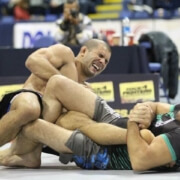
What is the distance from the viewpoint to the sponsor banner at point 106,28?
10.4m

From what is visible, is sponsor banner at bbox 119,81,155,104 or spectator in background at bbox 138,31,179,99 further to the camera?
spectator in background at bbox 138,31,179,99

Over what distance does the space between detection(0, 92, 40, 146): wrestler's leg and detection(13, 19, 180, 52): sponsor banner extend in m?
6.25

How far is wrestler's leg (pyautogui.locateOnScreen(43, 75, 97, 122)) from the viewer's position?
378 centimetres

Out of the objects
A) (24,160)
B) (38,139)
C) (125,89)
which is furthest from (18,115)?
(125,89)

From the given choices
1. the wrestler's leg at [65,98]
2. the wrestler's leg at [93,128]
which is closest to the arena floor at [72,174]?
the wrestler's leg at [93,128]

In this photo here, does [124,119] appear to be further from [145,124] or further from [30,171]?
[30,171]

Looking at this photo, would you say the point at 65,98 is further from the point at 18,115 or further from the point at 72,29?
the point at 72,29

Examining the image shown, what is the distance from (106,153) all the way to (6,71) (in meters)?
3.39

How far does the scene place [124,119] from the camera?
377cm

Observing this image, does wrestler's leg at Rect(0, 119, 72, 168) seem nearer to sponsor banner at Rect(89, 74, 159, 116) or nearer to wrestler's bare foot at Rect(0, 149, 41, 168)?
wrestler's bare foot at Rect(0, 149, 41, 168)

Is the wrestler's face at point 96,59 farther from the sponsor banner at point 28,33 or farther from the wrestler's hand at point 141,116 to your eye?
the sponsor banner at point 28,33

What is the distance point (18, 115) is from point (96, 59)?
967 millimetres

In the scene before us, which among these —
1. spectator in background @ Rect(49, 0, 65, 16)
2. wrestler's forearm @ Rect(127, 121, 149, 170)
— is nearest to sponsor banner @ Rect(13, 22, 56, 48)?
spectator in background @ Rect(49, 0, 65, 16)

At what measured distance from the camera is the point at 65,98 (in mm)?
3787
